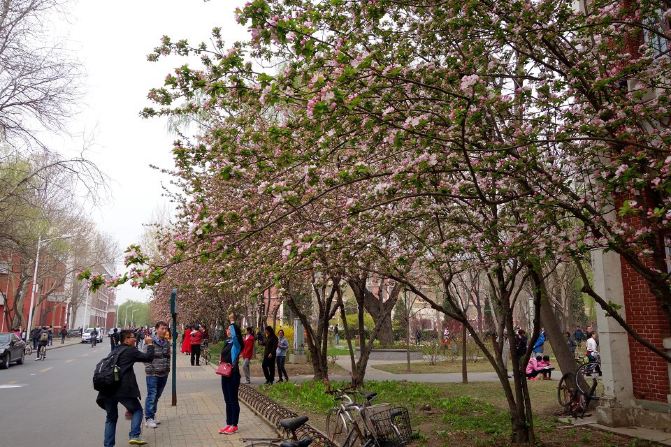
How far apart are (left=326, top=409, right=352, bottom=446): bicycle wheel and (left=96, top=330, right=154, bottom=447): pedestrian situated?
2.84 meters

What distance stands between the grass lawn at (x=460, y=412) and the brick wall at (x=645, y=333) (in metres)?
1.16

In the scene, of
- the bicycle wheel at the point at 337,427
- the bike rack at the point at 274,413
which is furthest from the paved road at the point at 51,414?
the bicycle wheel at the point at 337,427

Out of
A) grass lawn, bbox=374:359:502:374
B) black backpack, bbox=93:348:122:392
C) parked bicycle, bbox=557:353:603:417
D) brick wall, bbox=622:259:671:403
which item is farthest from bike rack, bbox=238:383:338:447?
grass lawn, bbox=374:359:502:374

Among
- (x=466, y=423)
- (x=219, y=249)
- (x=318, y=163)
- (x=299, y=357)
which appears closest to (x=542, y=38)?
(x=318, y=163)

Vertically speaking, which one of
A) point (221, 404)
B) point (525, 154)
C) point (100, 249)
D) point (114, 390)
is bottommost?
point (221, 404)

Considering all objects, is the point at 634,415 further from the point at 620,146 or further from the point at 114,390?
the point at 114,390

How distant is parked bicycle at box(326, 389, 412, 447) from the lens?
6500 mm

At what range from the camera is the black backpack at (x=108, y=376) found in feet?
24.6

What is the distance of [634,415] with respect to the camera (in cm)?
909

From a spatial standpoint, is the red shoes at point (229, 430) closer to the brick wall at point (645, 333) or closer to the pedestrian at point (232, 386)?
the pedestrian at point (232, 386)

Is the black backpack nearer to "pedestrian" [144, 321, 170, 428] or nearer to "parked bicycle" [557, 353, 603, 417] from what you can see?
"pedestrian" [144, 321, 170, 428]

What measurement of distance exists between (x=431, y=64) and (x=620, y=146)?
2251mm

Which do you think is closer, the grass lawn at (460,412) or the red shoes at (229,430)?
the grass lawn at (460,412)

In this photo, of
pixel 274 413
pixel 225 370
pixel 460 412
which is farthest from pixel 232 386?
pixel 460 412
